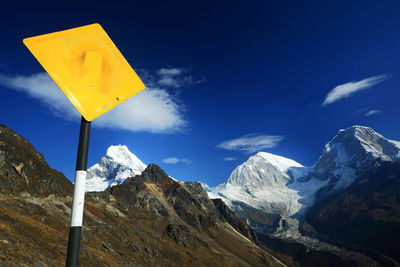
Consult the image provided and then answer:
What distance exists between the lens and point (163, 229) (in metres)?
120

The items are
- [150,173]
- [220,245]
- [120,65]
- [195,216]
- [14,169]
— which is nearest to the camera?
[120,65]

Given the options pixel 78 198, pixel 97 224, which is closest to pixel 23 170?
pixel 97 224

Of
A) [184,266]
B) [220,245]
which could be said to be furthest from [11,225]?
[220,245]

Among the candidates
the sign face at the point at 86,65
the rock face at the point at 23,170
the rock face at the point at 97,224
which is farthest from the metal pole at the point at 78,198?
the rock face at the point at 23,170

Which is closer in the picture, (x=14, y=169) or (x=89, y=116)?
(x=89, y=116)

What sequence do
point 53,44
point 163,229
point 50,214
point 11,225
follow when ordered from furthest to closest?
point 163,229 → point 50,214 → point 11,225 → point 53,44

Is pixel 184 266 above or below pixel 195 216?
below

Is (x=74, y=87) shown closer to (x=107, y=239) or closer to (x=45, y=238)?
(x=45, y=238)

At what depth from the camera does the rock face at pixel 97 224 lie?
32031 mm

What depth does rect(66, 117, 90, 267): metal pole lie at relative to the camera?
8.59 ft

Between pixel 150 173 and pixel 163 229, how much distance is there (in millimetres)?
78856

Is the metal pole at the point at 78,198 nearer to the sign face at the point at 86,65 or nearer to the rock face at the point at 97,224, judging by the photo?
the sign face at the point at 86,65

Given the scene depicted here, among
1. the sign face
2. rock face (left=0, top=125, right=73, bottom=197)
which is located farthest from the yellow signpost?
rock face (left=0, top=125, right=73, bottom=197)

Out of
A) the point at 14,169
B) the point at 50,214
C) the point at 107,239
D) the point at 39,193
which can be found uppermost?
the point at 14,169
